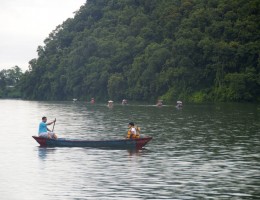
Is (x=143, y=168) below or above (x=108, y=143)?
below

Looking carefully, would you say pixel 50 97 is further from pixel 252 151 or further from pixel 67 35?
pixel 252 151

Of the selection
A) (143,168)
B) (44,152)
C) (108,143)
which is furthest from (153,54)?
(143,168)

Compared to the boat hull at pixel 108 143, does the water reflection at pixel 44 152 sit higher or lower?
lower

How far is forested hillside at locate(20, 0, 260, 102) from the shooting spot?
120688mm

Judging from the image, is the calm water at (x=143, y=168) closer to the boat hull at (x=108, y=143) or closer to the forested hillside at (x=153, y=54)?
the boat hull at (x=108, y=143)

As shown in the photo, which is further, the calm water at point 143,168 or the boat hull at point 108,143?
the boat hull at point 108,143

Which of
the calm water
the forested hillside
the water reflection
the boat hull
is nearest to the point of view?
the calm water

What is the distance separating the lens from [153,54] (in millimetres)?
135250

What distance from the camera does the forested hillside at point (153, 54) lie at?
120688mm

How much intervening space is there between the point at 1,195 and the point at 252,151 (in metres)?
20.1

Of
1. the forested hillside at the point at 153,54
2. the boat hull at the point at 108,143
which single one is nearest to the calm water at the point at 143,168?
the boat hull at the point at 108,143

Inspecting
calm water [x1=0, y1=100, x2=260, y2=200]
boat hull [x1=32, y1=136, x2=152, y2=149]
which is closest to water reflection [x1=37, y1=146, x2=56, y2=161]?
calm water [x1=0, y1=100, x2=260, y2=200]

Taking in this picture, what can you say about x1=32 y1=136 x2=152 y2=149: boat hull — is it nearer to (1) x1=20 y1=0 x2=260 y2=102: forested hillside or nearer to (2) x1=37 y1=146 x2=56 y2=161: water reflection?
(2) x1=37 y1=146 x2=56 y2=161: water reflection

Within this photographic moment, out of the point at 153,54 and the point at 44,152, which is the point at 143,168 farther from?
the point at 153,54
